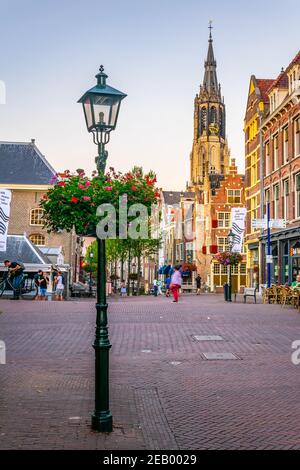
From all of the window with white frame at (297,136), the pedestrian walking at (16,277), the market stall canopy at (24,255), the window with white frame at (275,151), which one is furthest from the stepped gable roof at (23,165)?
the window with white frame at (297,136)

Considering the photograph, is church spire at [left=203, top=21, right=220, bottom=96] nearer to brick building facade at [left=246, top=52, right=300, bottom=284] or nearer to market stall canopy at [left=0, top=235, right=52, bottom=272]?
brick building facade at [left=246, top=52, right=300, bottom=284]

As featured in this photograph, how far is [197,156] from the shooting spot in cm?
10725

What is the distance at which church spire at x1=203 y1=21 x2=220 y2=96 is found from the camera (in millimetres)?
108125

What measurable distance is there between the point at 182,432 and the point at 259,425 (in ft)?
3.03

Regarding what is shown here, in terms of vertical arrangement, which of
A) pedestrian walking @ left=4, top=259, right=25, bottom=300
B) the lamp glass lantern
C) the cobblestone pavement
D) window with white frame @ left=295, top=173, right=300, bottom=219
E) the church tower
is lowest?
the cobblestone pavement

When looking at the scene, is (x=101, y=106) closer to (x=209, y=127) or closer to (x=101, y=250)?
(x=101, y=250)

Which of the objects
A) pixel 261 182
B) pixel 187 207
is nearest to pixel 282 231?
pixel 261 182

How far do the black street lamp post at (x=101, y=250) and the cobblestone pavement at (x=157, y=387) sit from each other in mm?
285

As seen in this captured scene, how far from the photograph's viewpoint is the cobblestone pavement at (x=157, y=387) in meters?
5.85

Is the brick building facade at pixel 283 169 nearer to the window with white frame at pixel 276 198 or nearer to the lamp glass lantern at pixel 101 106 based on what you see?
the window with white frame at pixel 276 198

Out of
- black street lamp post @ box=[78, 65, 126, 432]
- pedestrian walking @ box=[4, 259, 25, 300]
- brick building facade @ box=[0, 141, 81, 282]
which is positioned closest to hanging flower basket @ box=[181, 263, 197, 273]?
brick building facade @ box=[0, 141, 81, 282]

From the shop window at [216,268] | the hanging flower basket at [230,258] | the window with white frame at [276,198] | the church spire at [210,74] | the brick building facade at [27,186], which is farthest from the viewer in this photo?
the church spire at [210,74]

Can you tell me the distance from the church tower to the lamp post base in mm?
100449

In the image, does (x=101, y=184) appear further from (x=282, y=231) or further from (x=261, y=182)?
(x=261, y=182)
